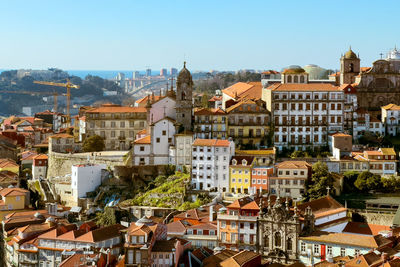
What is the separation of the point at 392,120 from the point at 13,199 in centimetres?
3409

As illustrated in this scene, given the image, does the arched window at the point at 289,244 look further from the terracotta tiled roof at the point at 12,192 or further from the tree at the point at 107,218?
the terracotta tiled roof at the point at 12,192

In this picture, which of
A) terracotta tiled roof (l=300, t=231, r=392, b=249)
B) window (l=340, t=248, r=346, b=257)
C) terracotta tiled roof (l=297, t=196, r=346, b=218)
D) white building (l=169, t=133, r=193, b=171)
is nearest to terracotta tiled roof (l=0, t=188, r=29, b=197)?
white building (l=169, t=133, r=193, b=171)

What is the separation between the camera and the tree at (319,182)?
48406mm

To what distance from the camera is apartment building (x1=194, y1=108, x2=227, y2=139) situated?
185 feet

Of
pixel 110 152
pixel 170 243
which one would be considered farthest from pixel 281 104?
pixel 170 243

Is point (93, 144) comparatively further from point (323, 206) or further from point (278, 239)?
point (323, 206)

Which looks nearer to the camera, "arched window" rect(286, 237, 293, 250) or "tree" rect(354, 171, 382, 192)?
"arched window" rect(286, 237, 293, 250)

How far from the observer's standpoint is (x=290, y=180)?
161ft

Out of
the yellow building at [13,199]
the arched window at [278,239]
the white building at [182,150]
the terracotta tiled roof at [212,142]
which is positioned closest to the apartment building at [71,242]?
the arched window at [278,239]

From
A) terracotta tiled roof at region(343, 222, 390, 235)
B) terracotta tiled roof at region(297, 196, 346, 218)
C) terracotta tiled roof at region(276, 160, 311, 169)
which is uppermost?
terracotta tiled roof at region(276, 160, 311, 169)

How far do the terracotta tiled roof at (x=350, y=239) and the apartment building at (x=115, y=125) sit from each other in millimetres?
25646

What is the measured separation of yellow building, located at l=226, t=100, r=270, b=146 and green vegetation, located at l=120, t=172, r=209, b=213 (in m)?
6.10

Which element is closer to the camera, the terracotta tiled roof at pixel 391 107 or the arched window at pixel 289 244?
the arched window at pixel 289 244

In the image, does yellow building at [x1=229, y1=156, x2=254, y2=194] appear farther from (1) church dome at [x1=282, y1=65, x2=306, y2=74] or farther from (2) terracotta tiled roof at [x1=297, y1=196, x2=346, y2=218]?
(1) church dome at [x1=282, y1=65, x2=306, y2=74]
